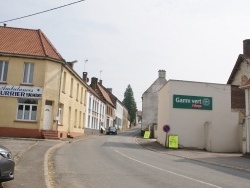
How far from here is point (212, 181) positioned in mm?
11906

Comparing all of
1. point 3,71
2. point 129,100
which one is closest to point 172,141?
point 3,71

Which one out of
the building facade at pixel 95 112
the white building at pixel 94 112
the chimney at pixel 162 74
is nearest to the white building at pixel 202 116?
the white building at pixel 94 112

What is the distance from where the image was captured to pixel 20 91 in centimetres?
3094

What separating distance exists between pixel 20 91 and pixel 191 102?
16.2m

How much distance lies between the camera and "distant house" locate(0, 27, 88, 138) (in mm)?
30500

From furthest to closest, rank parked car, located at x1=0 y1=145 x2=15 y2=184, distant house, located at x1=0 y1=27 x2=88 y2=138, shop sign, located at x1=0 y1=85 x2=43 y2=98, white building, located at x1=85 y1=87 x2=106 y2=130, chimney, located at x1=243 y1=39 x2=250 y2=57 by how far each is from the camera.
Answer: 1. white building, located at x1=85 y1=87 x2=106 y2=130
2. chimney, located at x1=243 y1=39 x2=250 y2=57
3. shop sign, located at x1=0 y1=85 x2=43 y2=98
4. distant house, located at x1=0 y1=27 x2=88 y2=138
5. parked car, located at x1=0 y1=145 x2=15 y2=184

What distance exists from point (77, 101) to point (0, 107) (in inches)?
469

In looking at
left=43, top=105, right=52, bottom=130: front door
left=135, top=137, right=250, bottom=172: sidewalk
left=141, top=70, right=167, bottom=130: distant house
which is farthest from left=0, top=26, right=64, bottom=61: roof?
left=141, top=70, right=167, bottom=130: distant house

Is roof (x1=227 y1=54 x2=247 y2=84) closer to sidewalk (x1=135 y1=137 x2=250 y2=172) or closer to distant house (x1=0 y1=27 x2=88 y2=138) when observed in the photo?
sidewalk (x1=135 y1=137 x2=250 y2=172)

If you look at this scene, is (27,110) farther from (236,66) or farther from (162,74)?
(162,74)

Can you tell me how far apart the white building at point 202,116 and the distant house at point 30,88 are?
35.6 ft

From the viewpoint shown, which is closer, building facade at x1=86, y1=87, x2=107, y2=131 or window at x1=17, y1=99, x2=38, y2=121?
window at x1=17, y1=99, x2=38, y2=121

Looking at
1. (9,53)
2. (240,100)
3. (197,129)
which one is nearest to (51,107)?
(9,53)

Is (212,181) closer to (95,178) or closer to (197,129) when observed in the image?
(95,178)
